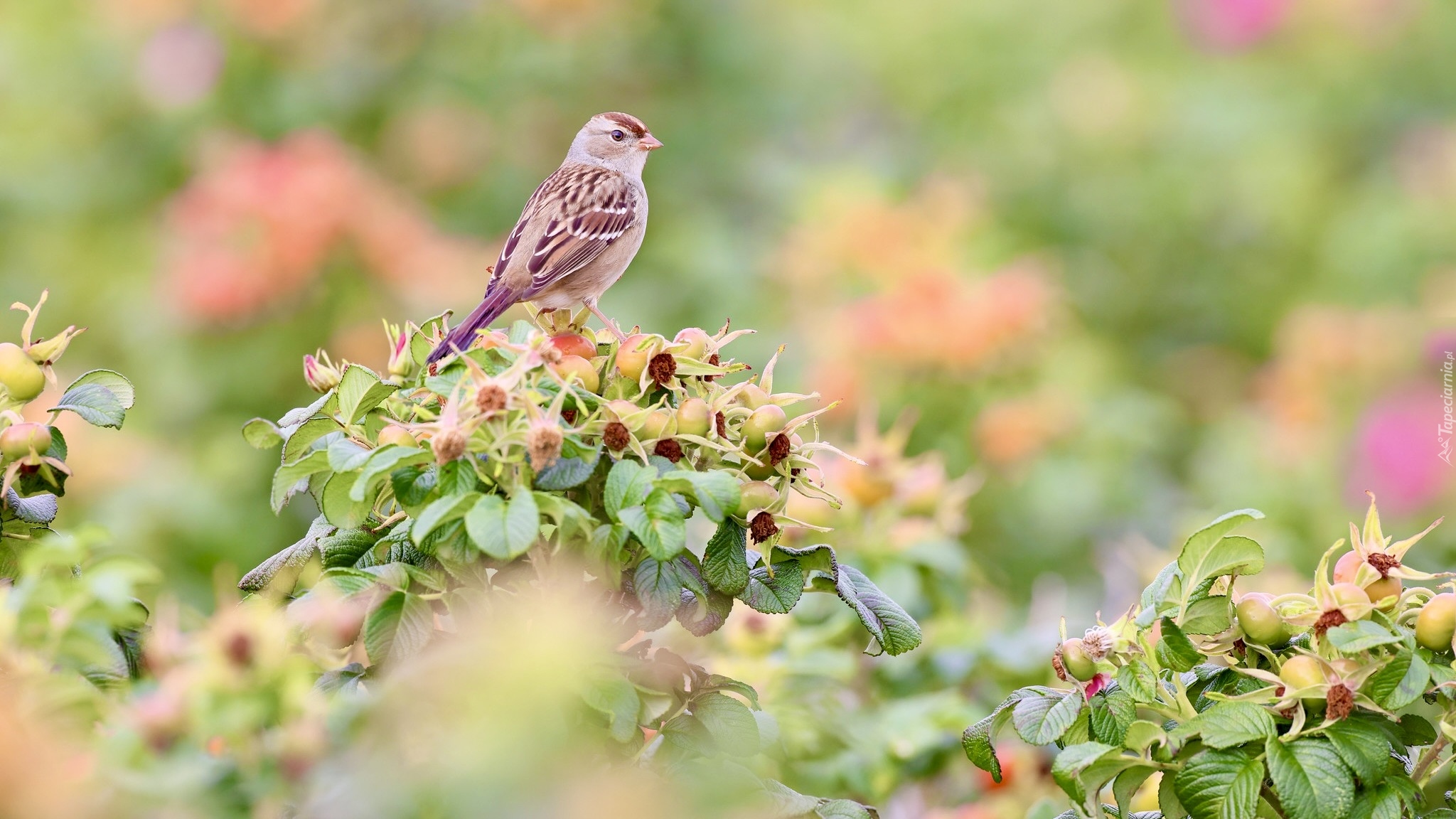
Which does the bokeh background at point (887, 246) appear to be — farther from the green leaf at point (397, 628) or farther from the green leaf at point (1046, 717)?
the green leaf at point (397, 628)

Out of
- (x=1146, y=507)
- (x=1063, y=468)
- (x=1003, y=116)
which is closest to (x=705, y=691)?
(x=1063, y=468)

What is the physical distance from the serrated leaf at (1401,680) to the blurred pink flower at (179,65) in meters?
4.53

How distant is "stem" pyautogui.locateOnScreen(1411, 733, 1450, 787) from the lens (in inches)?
53.1

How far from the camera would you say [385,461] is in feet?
4.12


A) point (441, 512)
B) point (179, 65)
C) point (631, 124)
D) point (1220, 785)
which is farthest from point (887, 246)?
point (441, 512)

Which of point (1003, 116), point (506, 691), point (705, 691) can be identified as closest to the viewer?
point (506, 691)

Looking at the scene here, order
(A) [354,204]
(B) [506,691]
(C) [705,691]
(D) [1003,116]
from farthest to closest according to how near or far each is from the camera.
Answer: (D) [1003,116], (A) [354,204], (C) [705,691], (B) [506,691]

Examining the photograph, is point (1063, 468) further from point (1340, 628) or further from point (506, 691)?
point (506, 691)

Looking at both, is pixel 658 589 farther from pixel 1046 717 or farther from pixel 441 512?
pixel 1046 717

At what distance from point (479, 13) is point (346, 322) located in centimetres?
198

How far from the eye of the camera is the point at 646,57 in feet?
17.9

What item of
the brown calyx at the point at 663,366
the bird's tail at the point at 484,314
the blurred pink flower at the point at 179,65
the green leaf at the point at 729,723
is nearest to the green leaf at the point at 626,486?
the brown calyx at the point at 663,366

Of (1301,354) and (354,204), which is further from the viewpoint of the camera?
(1301,354)

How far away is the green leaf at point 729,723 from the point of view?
4.60 ft
